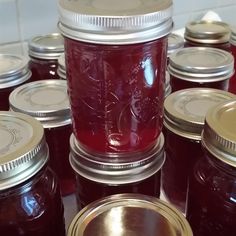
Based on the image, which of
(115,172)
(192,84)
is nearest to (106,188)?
(115,172)

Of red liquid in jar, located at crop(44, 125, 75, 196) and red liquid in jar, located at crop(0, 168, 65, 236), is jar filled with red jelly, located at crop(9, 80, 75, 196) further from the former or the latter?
red liquid in jar, located at crop(0, 168, 65, 236)

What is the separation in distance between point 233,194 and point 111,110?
177mm

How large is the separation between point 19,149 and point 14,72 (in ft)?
0.98

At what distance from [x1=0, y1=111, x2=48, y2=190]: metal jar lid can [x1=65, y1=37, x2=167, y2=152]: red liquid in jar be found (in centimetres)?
6

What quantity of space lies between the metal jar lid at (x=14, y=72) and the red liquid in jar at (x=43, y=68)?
4 cm

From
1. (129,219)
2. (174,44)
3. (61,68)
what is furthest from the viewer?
(174,44)

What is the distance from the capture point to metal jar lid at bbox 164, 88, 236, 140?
0.64m

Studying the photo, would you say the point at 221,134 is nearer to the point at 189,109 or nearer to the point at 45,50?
the point at 189,109

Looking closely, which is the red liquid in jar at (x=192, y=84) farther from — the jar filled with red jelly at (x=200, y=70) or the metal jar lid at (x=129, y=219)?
the metal jar lid at (x=129, y=219)

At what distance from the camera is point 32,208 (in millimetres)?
515

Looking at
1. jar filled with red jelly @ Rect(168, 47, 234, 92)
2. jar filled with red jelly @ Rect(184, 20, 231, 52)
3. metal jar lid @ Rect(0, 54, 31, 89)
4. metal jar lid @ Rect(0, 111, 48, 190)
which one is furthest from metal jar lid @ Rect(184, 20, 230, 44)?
metal jar lid @ Rect(0, 111, 48, 190)

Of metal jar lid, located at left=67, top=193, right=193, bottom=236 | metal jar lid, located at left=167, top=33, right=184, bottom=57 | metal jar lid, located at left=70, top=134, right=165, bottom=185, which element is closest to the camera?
metal jar lid, located at left=67, top=193, right=193, bottom=236

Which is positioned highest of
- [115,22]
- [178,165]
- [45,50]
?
[115,22]

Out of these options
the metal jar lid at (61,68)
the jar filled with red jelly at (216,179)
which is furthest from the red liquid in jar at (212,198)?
the metal jar lid at (61,68)
